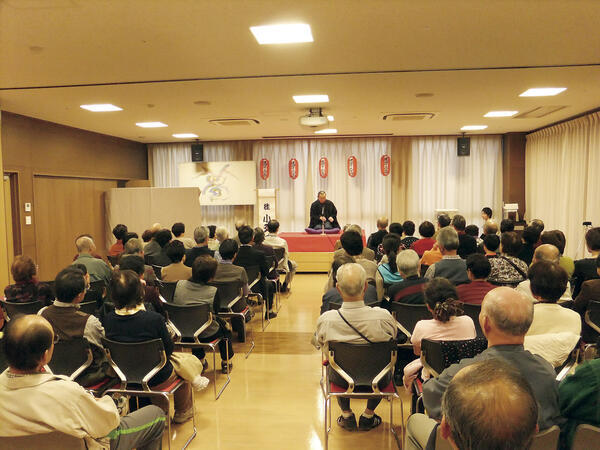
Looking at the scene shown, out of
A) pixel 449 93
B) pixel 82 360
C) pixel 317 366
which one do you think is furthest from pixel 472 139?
pixel 82 360

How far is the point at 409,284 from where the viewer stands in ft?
10.7

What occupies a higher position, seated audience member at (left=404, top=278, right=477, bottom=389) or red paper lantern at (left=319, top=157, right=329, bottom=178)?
red paper lantern at (left=319, top=157, right=329, bottom=178)

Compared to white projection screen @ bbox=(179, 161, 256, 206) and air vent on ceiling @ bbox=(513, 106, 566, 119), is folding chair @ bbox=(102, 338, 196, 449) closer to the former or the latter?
air vent on ceiling @ bbox=(513, 106, 566, 119)

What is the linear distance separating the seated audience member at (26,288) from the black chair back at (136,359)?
143cm

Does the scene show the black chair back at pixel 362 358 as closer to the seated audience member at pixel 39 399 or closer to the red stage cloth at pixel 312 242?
the seated audience member at pixel 39 399

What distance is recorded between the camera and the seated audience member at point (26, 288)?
11.6 ft

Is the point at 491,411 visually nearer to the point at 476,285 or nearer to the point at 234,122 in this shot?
the point at 476,285

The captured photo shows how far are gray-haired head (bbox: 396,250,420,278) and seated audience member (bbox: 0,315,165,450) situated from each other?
229cm

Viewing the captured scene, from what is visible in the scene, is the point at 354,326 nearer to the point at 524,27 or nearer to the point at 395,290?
the point at 395,290

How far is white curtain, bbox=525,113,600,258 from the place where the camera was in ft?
25.2

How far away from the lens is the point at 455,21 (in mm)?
3447

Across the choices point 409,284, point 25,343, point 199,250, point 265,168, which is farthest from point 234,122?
point 25,343

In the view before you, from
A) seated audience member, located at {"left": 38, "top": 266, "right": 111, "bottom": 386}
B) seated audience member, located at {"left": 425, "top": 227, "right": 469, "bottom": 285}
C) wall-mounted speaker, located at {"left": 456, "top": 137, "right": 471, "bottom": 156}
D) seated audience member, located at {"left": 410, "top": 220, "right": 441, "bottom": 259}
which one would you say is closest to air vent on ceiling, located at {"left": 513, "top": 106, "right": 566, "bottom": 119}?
wall-mounted speaker, located at {"left": 456, "top": 137, "right": 471, "bottom": 156}

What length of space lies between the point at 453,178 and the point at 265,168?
194 inches
